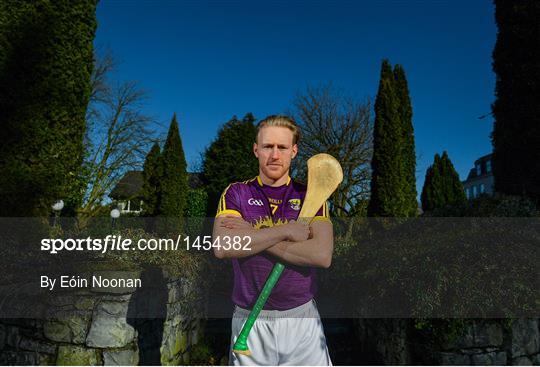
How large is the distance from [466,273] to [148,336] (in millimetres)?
3538

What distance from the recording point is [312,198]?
1.87 m

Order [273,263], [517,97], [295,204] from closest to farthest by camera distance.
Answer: [273,263], [295,204], [517,97]

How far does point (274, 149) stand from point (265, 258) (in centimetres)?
58

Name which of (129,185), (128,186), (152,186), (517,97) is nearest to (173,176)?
(152,186)

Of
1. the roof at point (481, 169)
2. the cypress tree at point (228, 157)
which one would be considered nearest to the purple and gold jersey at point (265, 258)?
the cypress tree at point (228, 157)

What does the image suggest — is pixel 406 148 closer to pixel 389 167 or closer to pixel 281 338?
pixel 389 167

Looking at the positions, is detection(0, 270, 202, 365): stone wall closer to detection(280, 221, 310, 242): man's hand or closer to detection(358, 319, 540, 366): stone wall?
detection(280, 221, 310, 242): man's hand

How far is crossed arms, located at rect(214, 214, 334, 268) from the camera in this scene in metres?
1.73

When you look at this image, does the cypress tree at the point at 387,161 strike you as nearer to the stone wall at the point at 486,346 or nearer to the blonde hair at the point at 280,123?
the stone wall at the point at 486,346

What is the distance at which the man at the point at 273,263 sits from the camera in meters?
1.87

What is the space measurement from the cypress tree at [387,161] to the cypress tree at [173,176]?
318 inches

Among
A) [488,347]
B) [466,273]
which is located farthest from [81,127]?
[488,347]

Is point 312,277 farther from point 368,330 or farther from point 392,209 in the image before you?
point 392,209

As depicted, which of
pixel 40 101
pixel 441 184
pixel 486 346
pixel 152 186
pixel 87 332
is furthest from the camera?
pixel 441 184
